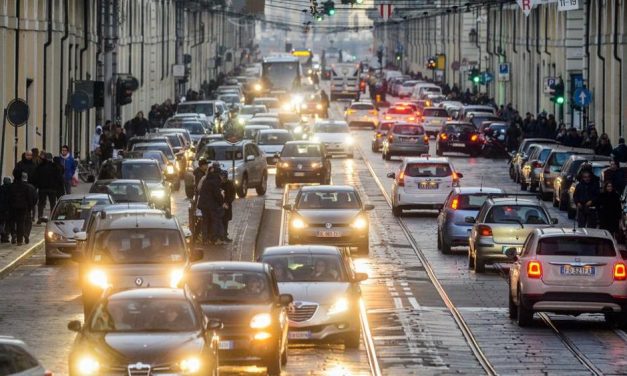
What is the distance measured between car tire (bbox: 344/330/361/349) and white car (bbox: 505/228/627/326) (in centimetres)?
319

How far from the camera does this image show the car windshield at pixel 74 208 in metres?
38.4

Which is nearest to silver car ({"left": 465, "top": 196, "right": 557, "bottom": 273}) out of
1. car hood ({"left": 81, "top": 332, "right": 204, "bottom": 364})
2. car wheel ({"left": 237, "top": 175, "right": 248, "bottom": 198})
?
car hood ({"left": 81, "top": 332, "right": 204, "bottom": 364})

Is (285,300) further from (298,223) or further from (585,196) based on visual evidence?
(585,196)

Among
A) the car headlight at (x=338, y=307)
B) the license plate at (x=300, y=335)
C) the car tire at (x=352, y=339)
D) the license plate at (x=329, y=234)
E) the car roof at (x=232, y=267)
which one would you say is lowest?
the car tire at (x=352, y=339)

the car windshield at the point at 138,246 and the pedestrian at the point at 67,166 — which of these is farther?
the pedestrian at the point at 67,166

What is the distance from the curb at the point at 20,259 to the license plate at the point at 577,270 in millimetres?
12154

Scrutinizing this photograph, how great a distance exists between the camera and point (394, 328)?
28312mm

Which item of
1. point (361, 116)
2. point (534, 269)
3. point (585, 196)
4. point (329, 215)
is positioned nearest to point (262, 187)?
point (585, 196)

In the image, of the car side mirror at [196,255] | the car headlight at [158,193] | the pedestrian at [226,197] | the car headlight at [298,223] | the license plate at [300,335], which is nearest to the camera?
the license plate at [300,335]

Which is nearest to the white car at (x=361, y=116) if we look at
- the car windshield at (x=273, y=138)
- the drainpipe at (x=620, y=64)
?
the drainpipe at (x=620, y=64)

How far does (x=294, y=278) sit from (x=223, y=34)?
155 m

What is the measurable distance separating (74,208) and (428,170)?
493 inches

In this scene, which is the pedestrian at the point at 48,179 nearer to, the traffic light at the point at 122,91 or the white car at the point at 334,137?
the traffic light at the point at 122,91

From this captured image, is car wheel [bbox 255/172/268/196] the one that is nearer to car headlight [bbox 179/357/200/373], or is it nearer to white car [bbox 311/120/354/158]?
white car [bbox 311/120/354/158]
